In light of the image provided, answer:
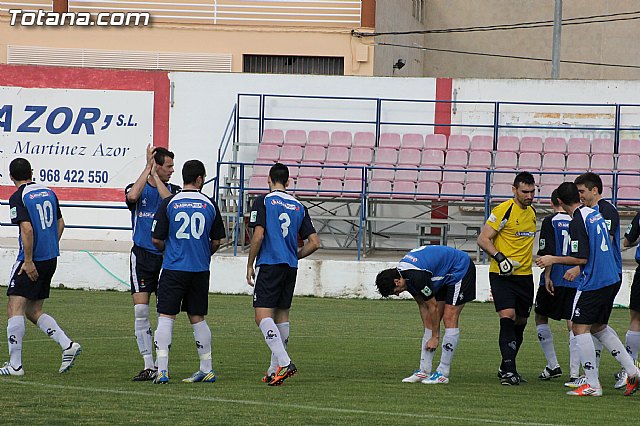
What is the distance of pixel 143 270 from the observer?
1057cm

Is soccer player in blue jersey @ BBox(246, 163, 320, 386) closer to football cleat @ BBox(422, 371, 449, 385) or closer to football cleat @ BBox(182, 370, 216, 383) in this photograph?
football cleat @ BBox(182, 370, 216, 383)

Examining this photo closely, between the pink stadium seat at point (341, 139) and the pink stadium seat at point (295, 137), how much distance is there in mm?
604

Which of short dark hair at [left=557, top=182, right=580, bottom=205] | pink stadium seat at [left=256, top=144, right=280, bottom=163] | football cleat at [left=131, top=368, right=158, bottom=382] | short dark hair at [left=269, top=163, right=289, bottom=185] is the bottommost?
football cleat at [left=131, top=368, right=158, bottom=382]

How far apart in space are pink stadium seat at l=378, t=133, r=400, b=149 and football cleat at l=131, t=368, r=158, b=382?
14.5m

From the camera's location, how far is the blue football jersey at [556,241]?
35.9 feet

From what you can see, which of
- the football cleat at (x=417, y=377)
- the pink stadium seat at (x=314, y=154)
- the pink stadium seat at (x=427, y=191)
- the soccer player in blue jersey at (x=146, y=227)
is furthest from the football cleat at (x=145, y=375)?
the pink stadium seat at (x=314, y=154)

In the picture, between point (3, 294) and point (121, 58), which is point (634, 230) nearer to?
point (3, 294)

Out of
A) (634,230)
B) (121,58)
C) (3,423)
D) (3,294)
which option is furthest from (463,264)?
(121,58)

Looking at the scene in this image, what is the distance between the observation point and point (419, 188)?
74.8 ft

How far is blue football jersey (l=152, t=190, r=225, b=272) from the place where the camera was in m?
9.73

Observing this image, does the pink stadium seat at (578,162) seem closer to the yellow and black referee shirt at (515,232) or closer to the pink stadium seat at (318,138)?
the pink stadium seat at (318,138)

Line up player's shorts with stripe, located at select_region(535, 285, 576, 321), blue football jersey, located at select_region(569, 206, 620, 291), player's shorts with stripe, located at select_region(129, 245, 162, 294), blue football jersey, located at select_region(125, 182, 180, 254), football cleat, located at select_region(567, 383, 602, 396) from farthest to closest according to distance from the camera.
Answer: player's shorts with stripe, located at select_region(535, 285, 576, 321) < blue football jersey, located at select_region(125, 182, 180, 254) < player's shorts with stripe, located at select_region(129, 245, 162, 294) < blue football jersey, located at select_region(569, 206, 620, 291) < football cleat, located at select_region(567, 383, 602, 396)

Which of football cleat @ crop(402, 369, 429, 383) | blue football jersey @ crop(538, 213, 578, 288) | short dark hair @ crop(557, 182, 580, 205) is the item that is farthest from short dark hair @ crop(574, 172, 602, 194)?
football cleat @ crop(402, 369, 429, 383)

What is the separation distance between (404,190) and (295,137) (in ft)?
9.94
